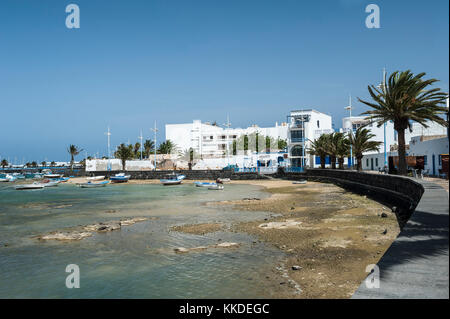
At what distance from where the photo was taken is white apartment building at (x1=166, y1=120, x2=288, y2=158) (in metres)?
121

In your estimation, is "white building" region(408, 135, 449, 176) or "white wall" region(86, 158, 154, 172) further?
→ "white wall" region(86, 158, 154, 172)

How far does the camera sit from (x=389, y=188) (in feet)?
79.2

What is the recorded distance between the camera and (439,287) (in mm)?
4184

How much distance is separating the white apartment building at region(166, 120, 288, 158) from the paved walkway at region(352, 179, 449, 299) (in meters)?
110

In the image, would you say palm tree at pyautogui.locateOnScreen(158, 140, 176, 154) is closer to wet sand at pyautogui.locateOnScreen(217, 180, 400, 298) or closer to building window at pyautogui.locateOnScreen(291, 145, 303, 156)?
building window at pyautogui.locateOnScreen(291, 145, 303, 156)

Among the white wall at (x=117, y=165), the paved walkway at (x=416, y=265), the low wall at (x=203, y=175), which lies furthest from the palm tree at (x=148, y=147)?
the paved walkway at (x=416, y=265)

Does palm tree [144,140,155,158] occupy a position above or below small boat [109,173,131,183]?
above

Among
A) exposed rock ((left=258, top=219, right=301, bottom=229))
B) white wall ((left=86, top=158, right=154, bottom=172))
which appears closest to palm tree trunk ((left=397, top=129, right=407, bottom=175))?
exposed rock ((left=258, top=219, right=301, bottom=229))

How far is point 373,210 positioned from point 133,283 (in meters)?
16.5

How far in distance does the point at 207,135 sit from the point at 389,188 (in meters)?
101

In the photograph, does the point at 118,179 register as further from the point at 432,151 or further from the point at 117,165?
the point at 432,151

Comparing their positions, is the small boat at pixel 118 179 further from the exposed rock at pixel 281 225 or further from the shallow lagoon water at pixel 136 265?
the exposed rock at pixel 281 225

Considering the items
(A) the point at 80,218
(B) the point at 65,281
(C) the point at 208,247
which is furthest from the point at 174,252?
(A) the point at 80,218
